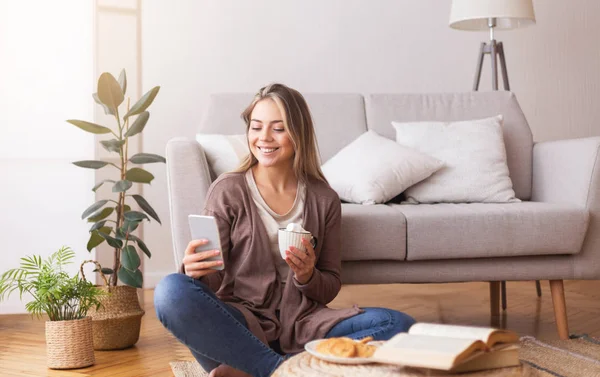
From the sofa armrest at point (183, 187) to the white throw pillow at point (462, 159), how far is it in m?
0.93

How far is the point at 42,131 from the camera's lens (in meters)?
3.37

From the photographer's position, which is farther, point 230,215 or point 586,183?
point 586,183

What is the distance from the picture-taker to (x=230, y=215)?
6.79ft

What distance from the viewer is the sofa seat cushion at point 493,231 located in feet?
8.39

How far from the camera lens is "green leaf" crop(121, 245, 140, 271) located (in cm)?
278

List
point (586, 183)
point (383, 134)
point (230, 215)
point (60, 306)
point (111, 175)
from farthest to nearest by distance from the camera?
point (111, 175) → point (383, 134) → point (586, 183) → point (60, 306) → point (230, 215)

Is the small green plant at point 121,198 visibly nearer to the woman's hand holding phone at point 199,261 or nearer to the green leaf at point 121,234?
the green leaf at point 121,234

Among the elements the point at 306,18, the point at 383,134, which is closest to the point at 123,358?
the point at 383,134

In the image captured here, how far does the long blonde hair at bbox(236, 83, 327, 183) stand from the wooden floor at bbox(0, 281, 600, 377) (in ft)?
2.60

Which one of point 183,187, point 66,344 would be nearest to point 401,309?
point 183,187

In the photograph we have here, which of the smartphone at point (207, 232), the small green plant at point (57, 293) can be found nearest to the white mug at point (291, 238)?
the smartphone at point (207, 232)

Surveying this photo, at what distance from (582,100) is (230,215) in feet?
10.9

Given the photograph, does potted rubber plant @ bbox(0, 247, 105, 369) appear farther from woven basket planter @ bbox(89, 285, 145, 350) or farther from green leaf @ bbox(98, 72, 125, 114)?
green leaf @ bbox(98, 72, 125, 114)

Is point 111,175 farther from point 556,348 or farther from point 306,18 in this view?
point 556,348
